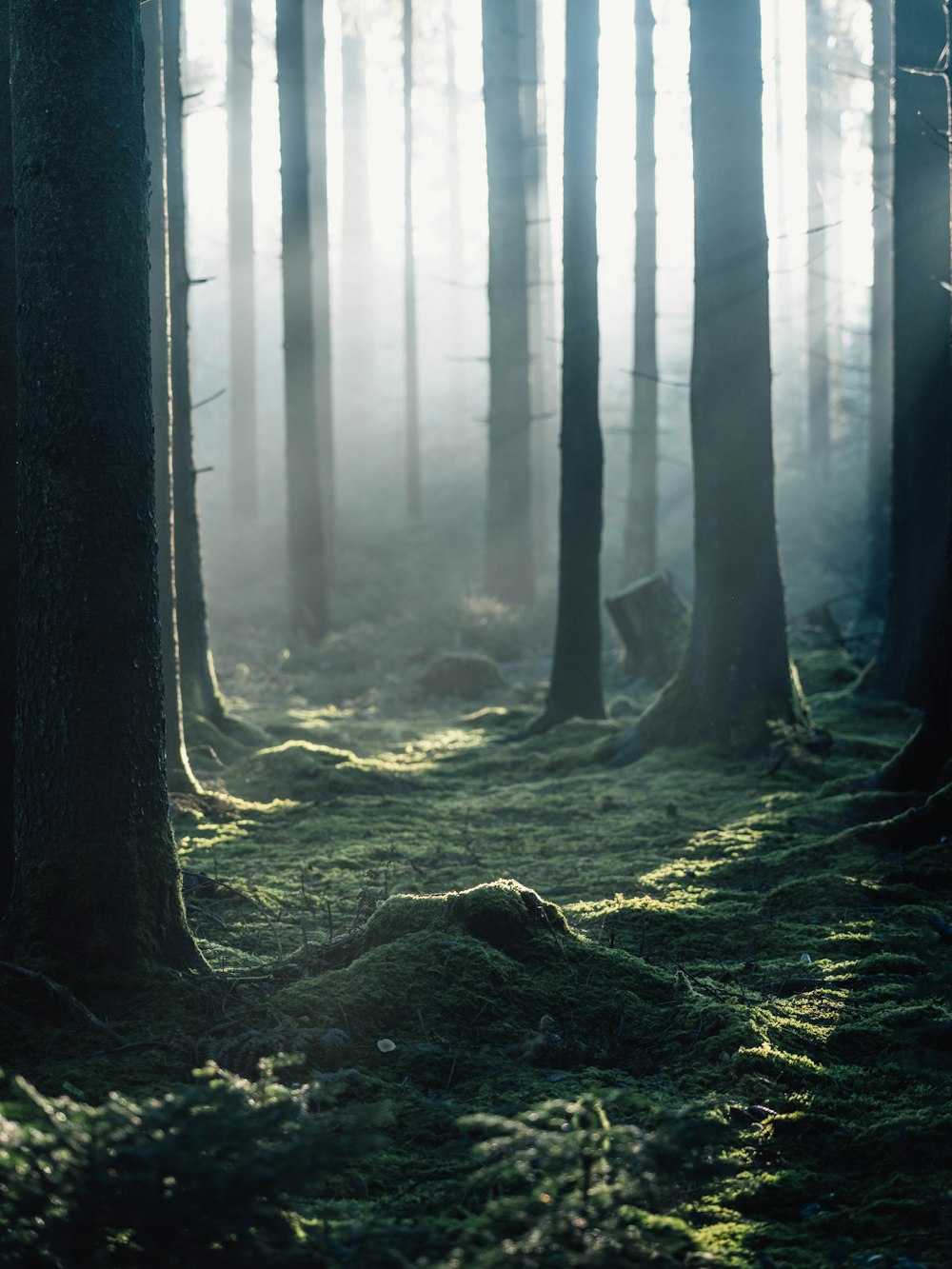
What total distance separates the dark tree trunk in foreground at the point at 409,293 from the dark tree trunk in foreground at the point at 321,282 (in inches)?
106

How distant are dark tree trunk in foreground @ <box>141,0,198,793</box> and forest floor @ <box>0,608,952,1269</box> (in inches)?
29.1

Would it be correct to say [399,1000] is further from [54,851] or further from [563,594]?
[563,594]

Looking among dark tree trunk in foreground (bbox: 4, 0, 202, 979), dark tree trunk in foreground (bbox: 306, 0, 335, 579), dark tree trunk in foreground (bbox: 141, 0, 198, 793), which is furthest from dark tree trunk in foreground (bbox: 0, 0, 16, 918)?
dark tree trunk in foreground (bbox: 306, 0, 335, 579)

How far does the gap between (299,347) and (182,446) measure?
8.66m

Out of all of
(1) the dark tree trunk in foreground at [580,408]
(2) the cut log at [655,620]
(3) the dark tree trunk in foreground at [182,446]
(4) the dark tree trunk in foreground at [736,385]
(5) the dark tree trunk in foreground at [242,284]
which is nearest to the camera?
(4) the dark tree trunk in foreground at [736,385]

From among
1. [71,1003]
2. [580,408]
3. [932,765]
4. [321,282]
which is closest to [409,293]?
[321,282]

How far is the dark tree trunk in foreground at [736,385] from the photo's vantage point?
9.23 m

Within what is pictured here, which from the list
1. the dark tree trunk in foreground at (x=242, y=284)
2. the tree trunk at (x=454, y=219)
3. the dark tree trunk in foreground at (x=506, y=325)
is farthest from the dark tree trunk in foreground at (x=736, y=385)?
the tree trunk at (x=454, y=219)

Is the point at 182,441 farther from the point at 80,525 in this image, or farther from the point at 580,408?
the point at 80,525

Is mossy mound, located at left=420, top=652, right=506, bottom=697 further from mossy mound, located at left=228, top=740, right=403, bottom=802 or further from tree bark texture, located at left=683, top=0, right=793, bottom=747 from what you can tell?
tree bark texture, located at left=683, top=0, right=793, bottom=747

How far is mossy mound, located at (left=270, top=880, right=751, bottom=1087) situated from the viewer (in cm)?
370

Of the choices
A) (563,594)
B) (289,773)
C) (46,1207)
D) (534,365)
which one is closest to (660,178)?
(534,365)

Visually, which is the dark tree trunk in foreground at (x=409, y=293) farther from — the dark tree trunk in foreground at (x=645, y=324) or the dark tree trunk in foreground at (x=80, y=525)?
the dark tree trunk in foreground at (x=80, y=525)

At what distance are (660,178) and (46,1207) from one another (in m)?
20.0
